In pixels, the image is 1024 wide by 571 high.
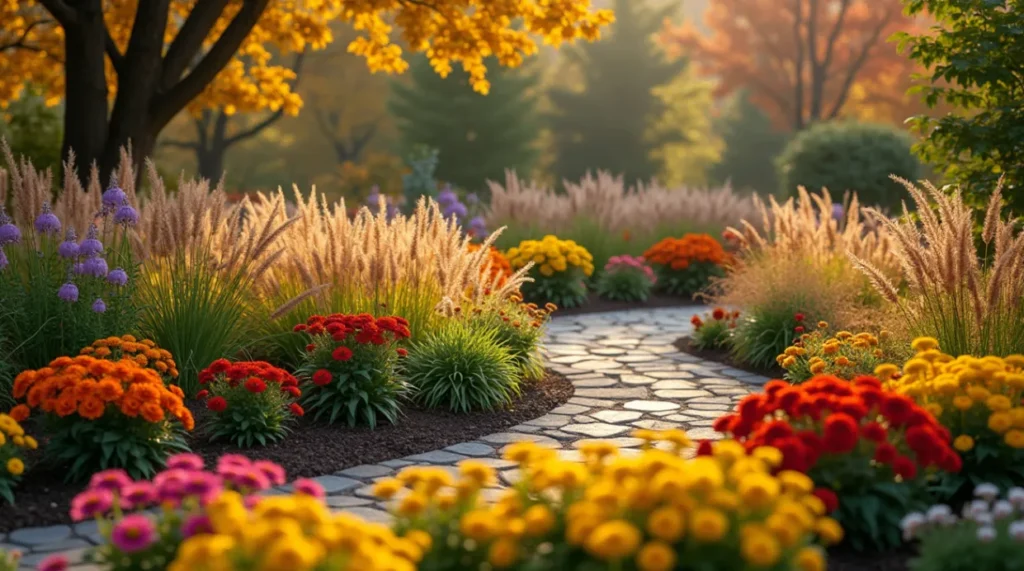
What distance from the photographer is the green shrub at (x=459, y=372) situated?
6.67 m

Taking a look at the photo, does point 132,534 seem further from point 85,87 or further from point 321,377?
point 85,87

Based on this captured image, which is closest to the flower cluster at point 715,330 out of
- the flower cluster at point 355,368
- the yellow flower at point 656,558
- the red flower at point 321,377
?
the flower cluster at point 355,368

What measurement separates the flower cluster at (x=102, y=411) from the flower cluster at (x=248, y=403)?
0.51 metres

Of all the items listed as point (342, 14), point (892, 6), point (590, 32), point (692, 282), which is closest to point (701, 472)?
point (590, 32)

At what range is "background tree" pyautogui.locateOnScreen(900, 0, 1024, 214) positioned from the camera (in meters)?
6.89

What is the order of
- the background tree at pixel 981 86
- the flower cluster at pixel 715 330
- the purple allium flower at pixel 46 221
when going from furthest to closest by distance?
the flower cluster at pixel 715 330, the background tree at pixel 981 86, the purple allium flower at pixel 46 221

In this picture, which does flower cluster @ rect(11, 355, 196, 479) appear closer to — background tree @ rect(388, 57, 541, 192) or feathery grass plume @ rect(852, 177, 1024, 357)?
feathery grass plume @ rect(852, 177, 1024, 357)

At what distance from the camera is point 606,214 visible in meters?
14.4

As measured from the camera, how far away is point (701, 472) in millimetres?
3000

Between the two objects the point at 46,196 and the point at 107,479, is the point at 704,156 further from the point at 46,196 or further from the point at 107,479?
the point at 107,479

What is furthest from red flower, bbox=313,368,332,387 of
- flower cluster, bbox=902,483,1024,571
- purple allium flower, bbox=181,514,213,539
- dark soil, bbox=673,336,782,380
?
dark soil, bbox=673,336,782,380

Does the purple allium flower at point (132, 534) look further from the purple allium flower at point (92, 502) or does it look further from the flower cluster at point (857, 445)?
the flower cluster at point (857, 445)

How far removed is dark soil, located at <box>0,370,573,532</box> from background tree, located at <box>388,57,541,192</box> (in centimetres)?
2282

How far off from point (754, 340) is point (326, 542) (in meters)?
6.25
